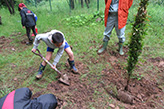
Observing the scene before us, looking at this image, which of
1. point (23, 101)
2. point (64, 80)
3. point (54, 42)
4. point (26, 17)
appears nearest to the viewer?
point (23, 101)

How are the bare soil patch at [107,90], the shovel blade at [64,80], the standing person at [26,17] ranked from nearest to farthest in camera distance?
1. the bare soil patch at [107,90]
2. the shovel blade at [64,80]
3. the standing person at [26,17]

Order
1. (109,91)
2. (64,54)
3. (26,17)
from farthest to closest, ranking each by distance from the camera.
A: (26,17), (64,54), (109,91)

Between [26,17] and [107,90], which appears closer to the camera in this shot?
[107,90]

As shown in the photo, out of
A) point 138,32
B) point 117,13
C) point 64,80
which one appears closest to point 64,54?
point 64,80

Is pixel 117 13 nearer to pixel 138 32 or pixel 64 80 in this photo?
pixel 138 32

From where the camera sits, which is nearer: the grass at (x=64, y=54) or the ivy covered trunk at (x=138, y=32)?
the ivy covered trunk at (x=138, y=32)

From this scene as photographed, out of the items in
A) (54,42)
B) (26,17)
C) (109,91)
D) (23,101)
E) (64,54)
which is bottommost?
(109,91)

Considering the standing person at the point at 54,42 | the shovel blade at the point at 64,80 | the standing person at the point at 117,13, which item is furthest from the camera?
the standing person at the point at 117,13

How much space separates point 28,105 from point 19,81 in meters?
1.36

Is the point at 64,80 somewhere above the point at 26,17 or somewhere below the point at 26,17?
below

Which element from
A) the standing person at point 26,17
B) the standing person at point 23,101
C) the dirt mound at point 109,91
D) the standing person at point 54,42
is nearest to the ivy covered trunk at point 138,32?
the dirt mound at point 109,91

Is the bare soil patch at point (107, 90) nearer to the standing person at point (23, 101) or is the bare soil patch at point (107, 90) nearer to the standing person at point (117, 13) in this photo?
the standing person at point (23, 101)

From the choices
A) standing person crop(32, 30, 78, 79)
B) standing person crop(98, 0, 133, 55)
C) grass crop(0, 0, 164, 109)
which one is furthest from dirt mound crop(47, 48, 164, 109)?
standing person crop(98, 0, 133, 55)

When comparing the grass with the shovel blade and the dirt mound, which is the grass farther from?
the shovel blade
